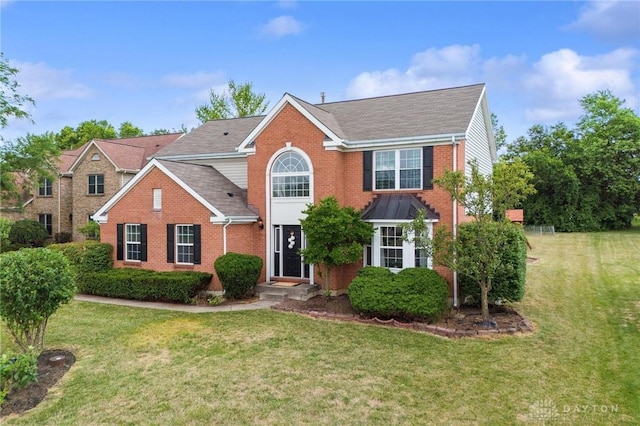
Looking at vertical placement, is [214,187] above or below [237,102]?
below

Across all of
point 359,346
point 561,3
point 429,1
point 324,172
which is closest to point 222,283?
point 324,172

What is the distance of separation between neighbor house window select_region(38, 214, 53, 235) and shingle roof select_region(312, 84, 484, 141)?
2448 centimetres

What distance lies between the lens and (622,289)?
54.5 feet

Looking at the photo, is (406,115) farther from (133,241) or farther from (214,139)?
(133,241)

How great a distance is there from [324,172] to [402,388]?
9152 mm

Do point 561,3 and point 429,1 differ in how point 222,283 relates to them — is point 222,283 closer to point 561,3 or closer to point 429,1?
point 429,1

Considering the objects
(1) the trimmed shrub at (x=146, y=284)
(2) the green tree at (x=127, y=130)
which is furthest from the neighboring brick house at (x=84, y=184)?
(2) the green tree at (x=127, y=130)

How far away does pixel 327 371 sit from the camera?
8453 mm

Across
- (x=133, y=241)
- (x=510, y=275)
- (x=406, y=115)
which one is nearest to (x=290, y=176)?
(x=406, y=115)

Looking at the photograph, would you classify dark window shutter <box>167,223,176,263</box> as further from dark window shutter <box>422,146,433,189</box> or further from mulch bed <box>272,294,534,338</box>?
dark window shutter <box>422,146,433,189</box>

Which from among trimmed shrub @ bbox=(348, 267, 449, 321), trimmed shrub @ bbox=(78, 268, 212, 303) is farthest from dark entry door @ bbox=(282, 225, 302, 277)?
trimmed shrub @ bbox=(348, 267, 449, 321)

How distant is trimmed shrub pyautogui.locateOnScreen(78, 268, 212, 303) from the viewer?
14.4m

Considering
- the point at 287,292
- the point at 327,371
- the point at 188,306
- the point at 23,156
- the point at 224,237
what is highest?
the point at 23,156

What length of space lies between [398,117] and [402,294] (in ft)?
24.5
